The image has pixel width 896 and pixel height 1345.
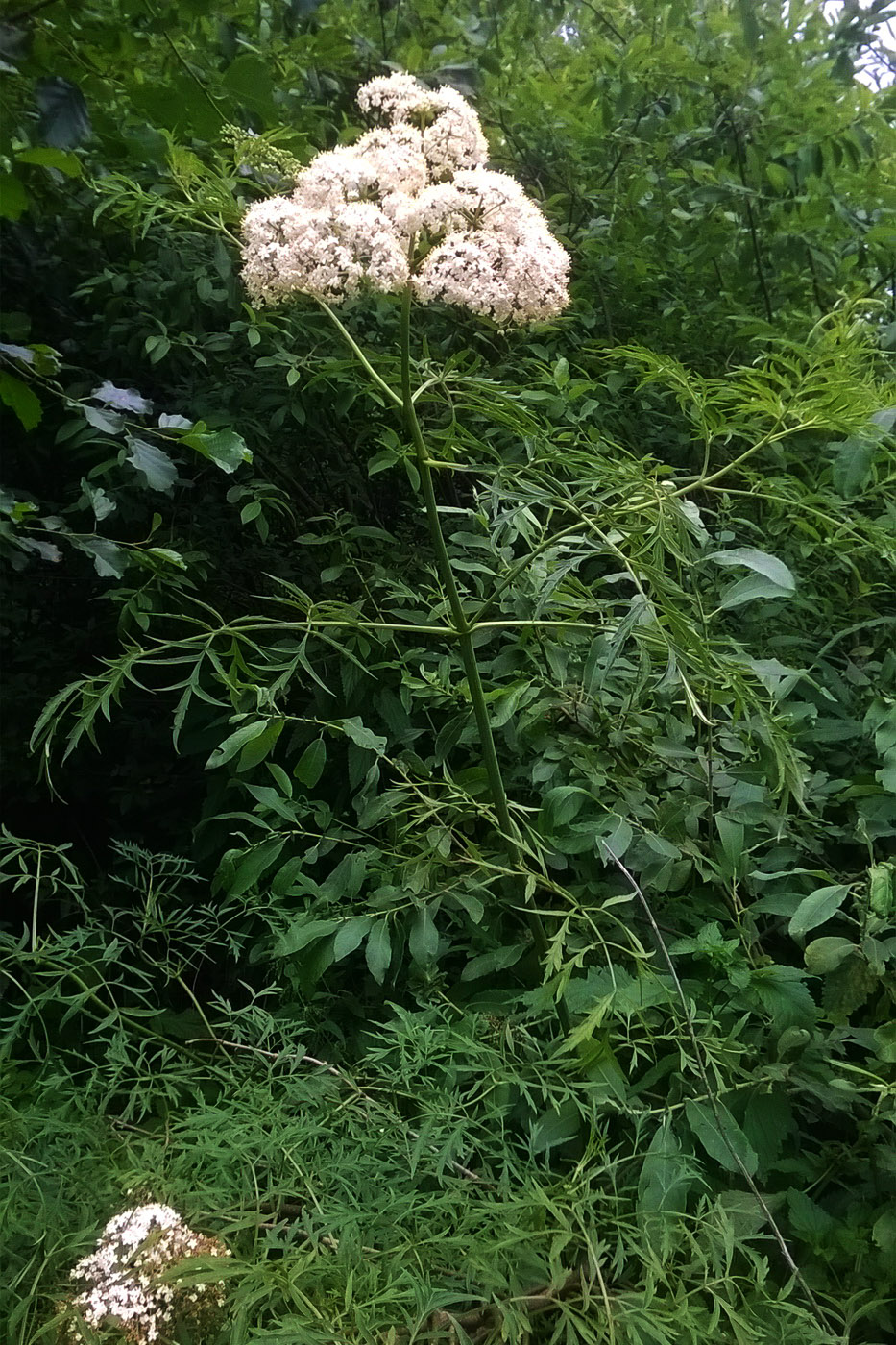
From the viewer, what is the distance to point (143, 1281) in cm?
52

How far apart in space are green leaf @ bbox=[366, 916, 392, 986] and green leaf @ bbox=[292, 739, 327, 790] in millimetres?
151

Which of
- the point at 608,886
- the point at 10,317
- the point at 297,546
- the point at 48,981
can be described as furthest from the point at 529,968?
the point at 10,317

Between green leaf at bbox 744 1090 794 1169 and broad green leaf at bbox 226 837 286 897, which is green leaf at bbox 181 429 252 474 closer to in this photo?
broad green leaf at bbox 226 837 286 897

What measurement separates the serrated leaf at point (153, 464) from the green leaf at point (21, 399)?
108 millimetres

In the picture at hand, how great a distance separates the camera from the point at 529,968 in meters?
0.89

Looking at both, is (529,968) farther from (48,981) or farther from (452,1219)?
(48,981)

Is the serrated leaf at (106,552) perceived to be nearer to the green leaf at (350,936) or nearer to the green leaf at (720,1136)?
the green leaf at (350,936)

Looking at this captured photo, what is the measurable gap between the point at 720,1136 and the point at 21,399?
0.87 metres

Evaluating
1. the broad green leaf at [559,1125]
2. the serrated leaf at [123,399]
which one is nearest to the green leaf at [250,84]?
the serrated leaf at [123,399]

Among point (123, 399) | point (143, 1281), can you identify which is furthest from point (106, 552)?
point (143, 1281)

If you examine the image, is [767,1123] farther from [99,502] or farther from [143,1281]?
[99,502]

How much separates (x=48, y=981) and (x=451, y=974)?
43 centimetres

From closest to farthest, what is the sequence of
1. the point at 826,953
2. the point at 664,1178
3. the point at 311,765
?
the point at 664,1178
the point at 826,953
the point at 311,765

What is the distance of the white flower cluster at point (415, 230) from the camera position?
0.67m
